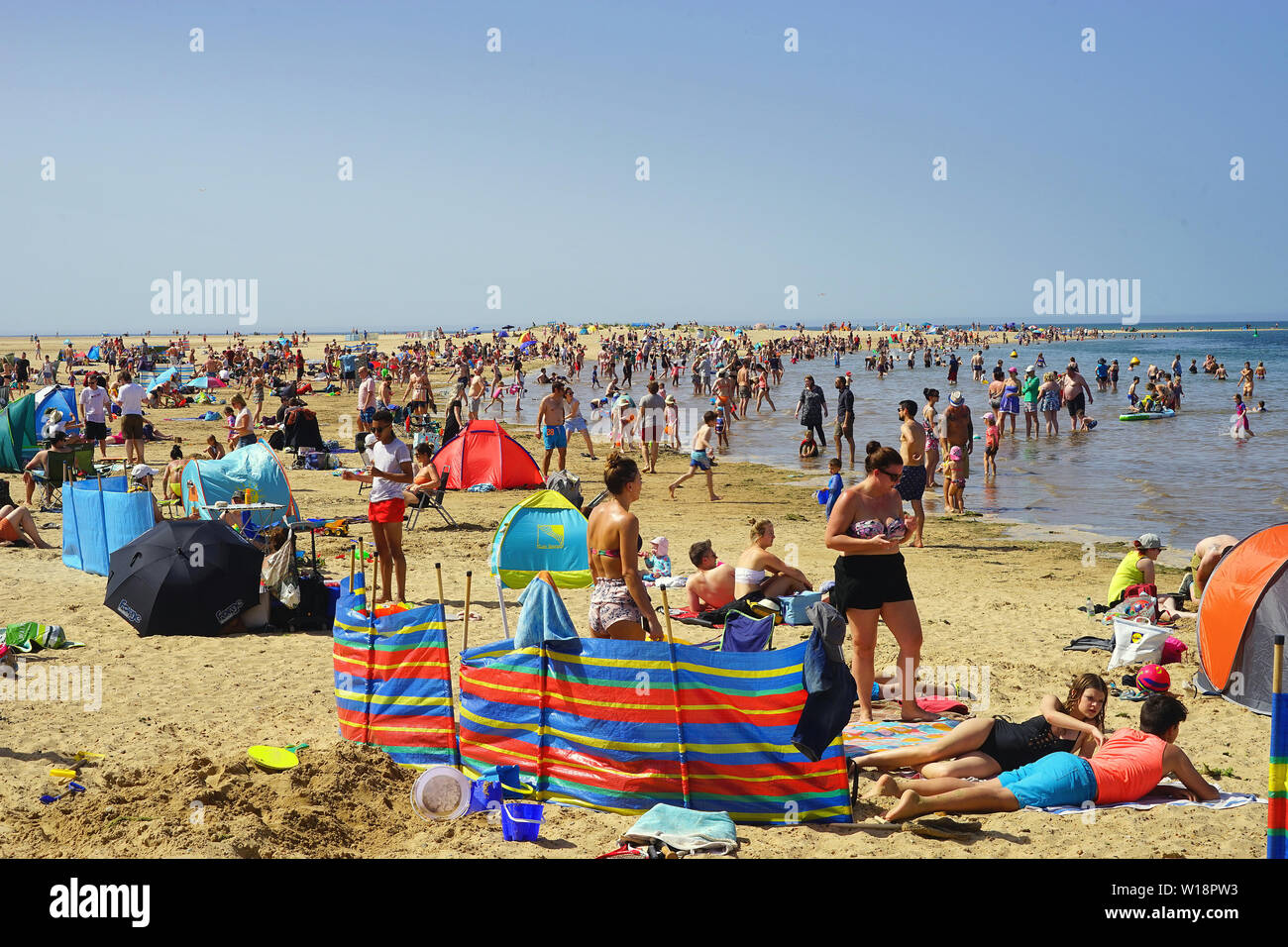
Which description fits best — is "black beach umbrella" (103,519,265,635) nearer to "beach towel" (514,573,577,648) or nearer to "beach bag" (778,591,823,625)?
"beach towel" (514,573,577,648)

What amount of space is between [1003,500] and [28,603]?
1292 centimetres

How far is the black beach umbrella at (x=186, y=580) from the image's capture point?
7.93 metres

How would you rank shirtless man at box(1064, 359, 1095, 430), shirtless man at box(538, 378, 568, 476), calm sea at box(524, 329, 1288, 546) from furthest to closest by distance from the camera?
shirtless man at box(1064, 359, 1095, 430) < shirtless man at box(538, 378, 568, 476) < calm sea at box(524, 329, 1288, 546)

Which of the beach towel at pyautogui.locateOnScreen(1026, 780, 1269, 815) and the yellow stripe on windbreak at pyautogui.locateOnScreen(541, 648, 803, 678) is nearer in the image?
the yellow stripe on windbreak at pyautogui.locateOnScreen(541, 648, 803, 678)

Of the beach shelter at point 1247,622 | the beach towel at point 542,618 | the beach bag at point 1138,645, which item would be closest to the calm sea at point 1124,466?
the beach bag at point 1138,645

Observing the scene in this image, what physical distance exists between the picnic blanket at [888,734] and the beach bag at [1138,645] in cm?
195

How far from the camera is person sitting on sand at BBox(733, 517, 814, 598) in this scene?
819 cm

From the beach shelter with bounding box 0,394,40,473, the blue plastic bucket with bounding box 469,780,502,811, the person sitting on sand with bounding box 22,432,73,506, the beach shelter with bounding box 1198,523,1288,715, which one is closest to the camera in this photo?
the blue plastic bucket with bounding box 469,780,502,811

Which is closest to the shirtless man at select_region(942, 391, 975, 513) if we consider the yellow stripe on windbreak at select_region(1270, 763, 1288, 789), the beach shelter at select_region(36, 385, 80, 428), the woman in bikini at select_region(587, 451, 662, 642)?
the woman in bikini at select_region(587, 451, 662, 642)

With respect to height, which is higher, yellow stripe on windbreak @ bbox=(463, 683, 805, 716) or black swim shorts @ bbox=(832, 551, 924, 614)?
black swim shorts @ bbox=(832, 551, 924, 614)

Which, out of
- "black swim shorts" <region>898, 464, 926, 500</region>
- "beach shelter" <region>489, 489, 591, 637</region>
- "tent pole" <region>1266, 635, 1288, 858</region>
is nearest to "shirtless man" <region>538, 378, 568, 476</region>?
"black swim shorts" <region>898, 464, 926, 500</region>

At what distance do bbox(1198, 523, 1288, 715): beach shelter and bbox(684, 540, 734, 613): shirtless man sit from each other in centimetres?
347

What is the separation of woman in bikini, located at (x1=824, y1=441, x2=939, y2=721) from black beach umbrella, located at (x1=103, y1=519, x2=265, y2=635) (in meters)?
4.82

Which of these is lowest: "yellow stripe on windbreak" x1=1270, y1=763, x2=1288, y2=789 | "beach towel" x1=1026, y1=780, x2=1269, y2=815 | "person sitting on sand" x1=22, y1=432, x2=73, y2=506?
"beach towel" x1=1026, y1=780, x2=1269, y2=815
